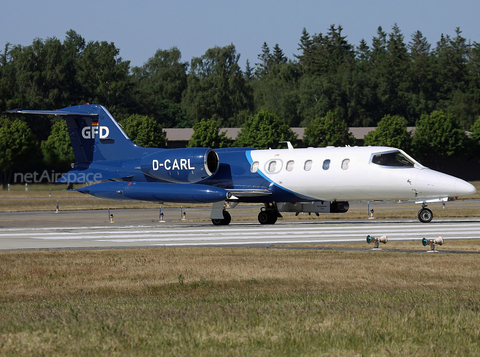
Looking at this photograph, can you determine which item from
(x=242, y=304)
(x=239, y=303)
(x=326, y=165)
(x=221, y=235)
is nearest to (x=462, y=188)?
(x=326, y=165)

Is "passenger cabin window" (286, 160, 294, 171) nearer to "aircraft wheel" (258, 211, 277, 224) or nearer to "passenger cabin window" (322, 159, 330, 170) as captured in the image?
"passenger cabin window" (322, 159, 330, 170)

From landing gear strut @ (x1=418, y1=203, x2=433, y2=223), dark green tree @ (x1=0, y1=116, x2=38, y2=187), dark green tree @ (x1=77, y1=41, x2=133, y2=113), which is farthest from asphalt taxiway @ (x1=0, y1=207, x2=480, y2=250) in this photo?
dark green tree @ (x1=77, y1=41, x2=133, y2=113)

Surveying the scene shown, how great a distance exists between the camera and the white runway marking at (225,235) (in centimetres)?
2000

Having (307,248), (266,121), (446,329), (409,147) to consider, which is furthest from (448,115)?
Result: (446,329)

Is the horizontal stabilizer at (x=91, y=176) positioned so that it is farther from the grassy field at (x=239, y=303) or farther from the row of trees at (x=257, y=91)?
the row of trees at (x=257, y=91)

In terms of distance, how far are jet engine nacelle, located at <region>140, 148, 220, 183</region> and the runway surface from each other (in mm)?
2860

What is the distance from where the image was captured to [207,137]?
271ft

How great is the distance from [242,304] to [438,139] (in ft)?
265

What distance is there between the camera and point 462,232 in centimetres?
2200

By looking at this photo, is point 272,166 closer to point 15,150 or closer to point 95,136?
point 95,136

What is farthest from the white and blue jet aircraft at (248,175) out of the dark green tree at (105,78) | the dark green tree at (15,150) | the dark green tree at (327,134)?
the dark green tree at (105,78)

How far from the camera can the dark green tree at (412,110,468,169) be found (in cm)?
8531

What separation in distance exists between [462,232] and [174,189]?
11.5 metres

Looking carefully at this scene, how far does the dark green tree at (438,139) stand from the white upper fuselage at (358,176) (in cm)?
6168
